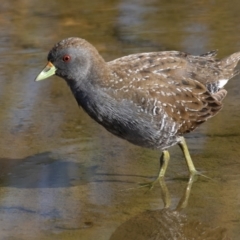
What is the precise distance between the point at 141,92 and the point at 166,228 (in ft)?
4.06

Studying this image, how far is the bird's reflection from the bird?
66 cm

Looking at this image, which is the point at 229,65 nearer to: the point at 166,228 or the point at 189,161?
the point at 189,161

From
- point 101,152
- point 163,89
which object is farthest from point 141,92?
point 101,152

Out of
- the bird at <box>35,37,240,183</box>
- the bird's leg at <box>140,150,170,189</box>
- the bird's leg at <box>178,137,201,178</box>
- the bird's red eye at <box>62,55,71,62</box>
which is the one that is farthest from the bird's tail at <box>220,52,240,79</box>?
the bird's red eye at <box>62,55,71,62</box>

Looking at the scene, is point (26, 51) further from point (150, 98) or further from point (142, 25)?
point (150, 98)

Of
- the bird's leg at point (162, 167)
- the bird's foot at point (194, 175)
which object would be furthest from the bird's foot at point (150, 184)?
the bird's foot at point (194, 175)

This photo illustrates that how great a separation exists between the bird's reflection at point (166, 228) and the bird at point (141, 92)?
2.15 ft

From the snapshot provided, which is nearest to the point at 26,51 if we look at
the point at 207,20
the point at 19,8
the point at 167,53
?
the point at 19,8

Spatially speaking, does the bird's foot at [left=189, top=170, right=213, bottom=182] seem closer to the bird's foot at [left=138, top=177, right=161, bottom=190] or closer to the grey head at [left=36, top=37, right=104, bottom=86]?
the bird's foot at [left=138, top=177, right=161, bottom=190]

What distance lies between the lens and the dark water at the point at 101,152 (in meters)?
6.50

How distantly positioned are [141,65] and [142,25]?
3.62 meters

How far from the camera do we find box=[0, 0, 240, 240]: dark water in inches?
256

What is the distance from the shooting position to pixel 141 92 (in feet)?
22.9

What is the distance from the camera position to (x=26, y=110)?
28.5 feet
